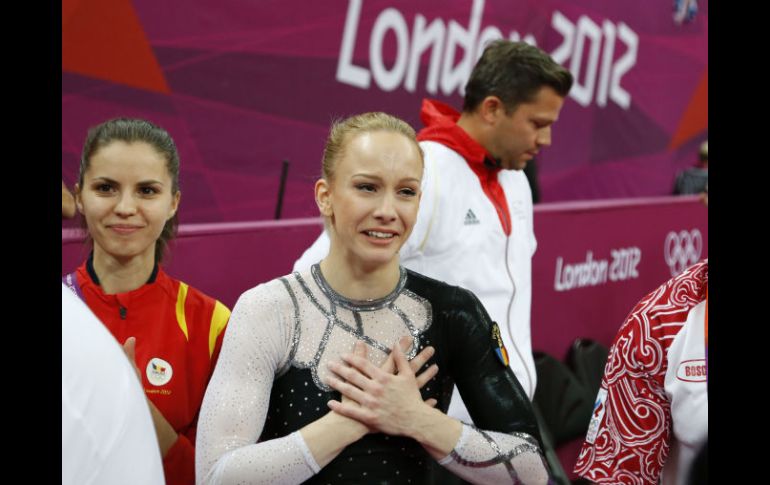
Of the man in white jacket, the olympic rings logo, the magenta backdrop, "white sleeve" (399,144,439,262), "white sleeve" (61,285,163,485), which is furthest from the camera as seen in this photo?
the olympic rings logo

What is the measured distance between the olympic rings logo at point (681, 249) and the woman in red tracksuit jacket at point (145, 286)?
3873 mm

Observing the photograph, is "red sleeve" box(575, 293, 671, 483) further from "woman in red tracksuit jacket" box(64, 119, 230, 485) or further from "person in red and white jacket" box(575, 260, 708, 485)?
"woman in red tracksuit jacket" box(64, 119, 230, 485)

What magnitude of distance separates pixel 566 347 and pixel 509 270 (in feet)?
6.14

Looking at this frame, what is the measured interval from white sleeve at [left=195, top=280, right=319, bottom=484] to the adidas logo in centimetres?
129

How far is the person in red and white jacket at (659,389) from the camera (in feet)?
5.95

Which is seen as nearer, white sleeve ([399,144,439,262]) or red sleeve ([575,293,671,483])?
red sleeve ([575,293,671,483])

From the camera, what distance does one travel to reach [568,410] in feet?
14.7

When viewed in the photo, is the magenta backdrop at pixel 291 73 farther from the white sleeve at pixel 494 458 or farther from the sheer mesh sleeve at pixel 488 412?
the white sleeve at pixel 494 458

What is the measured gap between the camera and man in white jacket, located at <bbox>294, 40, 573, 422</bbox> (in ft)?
9.59

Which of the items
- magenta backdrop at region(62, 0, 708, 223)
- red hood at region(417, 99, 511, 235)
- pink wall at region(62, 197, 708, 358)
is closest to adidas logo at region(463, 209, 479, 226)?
red hood at region(417, 99, 511, 235)

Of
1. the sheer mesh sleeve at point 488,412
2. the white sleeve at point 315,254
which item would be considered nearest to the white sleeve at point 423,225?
the white sleeve at point 315,254

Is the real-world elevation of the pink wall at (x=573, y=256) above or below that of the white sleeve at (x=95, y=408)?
above

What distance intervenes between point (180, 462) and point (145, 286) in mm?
409
